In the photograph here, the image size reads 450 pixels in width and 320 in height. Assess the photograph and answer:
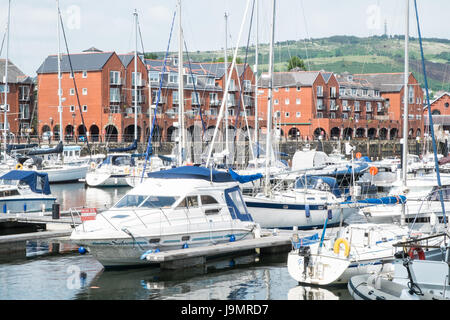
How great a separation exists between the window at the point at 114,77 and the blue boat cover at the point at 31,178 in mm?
48868

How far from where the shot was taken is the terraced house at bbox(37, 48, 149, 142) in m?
82.3

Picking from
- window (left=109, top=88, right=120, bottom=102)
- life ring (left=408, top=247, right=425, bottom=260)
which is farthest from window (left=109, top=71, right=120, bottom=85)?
life ring (left=408, top=247, right=425, bottom=260)

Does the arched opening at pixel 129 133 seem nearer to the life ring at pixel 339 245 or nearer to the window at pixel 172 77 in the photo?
the window at pixel 172 77

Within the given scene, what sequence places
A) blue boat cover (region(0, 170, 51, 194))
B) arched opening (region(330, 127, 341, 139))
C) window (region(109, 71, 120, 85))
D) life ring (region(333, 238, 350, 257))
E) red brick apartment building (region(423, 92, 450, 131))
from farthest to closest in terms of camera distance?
red brick apartment building (region(423, 92, 450, 131))
arched opening (region(330, 127, 341, 139))
window (region(109, 71, 120, 85))
blue boat cover (region(0, 170, 51, 194))
life ring (region(333, 238, 350, 257))

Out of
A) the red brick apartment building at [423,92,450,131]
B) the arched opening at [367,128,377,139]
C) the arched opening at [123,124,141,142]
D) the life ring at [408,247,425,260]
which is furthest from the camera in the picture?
the red brick apartment building at [423,92,450,131]

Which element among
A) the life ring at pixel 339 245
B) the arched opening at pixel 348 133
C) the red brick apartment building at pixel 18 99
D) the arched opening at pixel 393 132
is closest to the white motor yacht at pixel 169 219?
the life ring at pixel 339 245

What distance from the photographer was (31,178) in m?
34.9

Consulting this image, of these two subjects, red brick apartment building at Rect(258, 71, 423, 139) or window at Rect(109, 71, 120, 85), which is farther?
red brick apartment building at Rect(258, 71, 423, 139)

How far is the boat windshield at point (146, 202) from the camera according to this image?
22.8 m

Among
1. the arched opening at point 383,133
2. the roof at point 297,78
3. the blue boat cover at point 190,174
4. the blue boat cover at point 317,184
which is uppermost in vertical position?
the roof at point 297,78

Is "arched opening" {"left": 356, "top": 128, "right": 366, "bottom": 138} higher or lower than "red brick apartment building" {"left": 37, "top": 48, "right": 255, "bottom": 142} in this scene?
lower

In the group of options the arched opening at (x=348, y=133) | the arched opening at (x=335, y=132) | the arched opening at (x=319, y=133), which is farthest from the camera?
the arched opening at (x=348, y=133)

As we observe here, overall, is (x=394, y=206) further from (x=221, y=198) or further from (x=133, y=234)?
(x=133, y=234)

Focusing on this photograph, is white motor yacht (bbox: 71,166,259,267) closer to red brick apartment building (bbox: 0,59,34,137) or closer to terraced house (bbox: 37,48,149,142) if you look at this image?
terraced house (bbox: 37,48,149,142)
